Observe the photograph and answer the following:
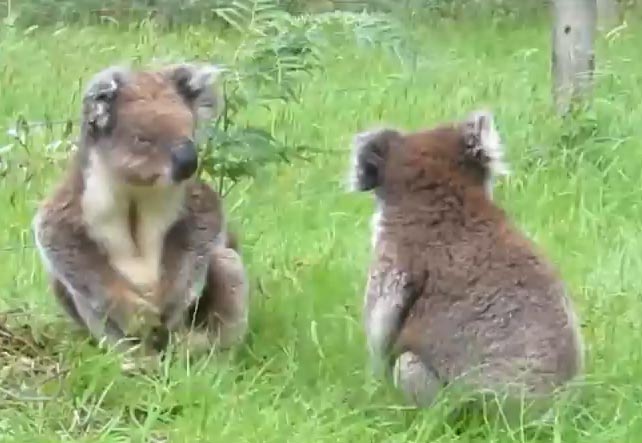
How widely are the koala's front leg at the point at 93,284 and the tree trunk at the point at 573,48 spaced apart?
151 inches

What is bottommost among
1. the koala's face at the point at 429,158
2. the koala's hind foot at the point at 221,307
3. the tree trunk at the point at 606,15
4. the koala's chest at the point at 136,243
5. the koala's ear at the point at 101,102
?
the koala's hind foot at the point at 221,307

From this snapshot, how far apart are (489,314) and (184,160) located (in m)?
1.04

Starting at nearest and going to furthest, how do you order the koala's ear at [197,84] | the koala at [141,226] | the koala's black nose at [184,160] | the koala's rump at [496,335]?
the koala's rump at [496,335], the koala's black nose at [184,160], the koala at [141,226], the koala's ear at [197,84]

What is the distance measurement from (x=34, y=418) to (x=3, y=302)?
118 cm

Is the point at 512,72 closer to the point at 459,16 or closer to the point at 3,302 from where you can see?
the point at 459,16

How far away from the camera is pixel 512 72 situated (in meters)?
10.3

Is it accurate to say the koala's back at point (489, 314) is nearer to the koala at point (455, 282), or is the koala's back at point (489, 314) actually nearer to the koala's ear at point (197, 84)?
the koala at point (455, 282)

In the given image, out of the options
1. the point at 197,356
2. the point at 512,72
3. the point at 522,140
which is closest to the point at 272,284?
the point at 197,356

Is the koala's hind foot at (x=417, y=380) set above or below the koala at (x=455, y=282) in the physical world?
below

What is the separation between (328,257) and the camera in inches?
238

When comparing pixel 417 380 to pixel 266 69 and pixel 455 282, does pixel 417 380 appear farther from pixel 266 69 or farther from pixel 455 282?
pixel 266 69

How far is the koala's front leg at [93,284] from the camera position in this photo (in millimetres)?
4812

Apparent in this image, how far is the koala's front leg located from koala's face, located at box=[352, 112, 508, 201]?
861mm

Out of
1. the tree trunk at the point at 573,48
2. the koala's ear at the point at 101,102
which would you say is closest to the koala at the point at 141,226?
the koala's ear at the point at 101,102
